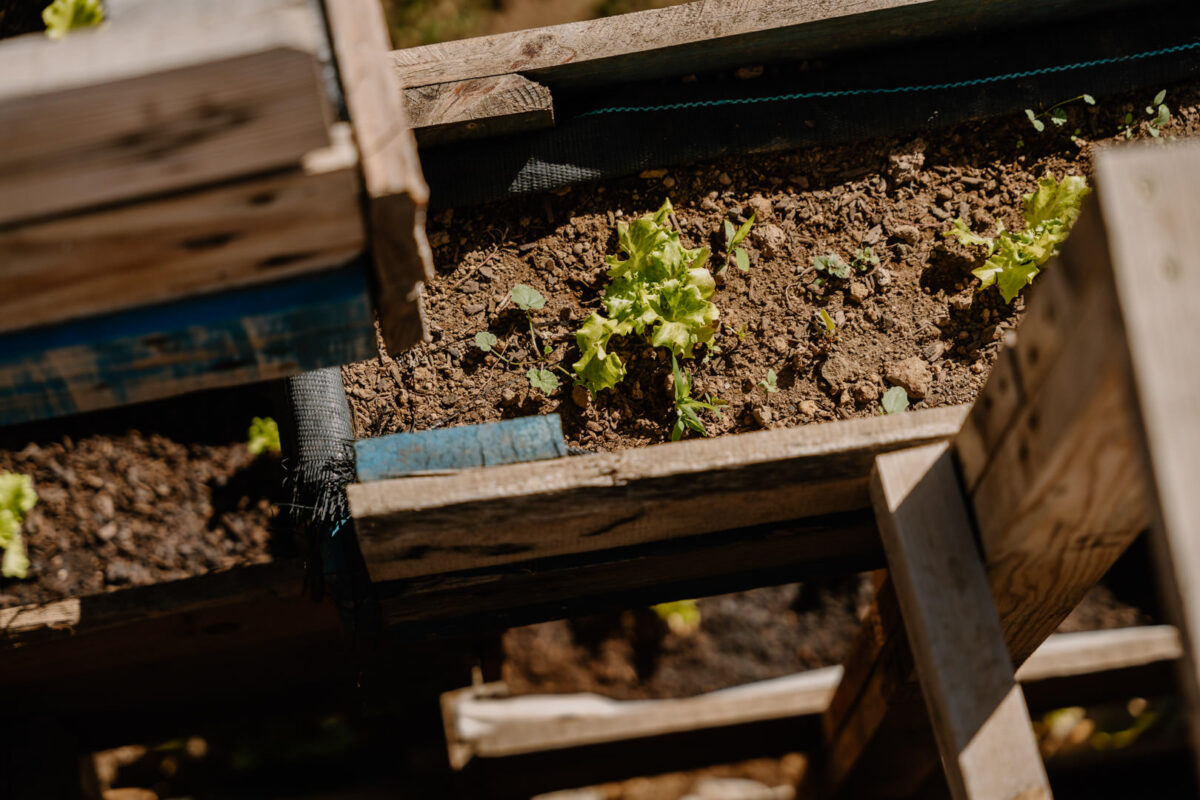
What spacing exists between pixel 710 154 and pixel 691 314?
1.77 feet

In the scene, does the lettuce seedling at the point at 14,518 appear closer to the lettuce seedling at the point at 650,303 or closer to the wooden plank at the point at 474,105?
the wooden plank at the point at 474,105

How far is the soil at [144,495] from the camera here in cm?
314

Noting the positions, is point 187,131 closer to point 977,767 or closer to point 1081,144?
point 977,767

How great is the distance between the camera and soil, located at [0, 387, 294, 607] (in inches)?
124

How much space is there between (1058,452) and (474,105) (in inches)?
67.9

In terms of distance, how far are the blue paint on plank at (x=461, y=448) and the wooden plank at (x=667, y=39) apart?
106cm

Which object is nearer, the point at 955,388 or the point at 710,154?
the point at 955,388

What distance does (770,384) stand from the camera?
7.80 feet

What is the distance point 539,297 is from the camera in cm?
239

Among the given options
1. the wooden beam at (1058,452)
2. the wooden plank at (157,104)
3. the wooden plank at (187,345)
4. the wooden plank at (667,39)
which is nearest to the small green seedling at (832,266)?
the wooden plank at (667,39)

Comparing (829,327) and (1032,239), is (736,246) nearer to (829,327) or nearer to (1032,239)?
(829,327)

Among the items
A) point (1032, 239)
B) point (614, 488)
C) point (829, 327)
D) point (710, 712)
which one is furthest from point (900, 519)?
point (710, 712)

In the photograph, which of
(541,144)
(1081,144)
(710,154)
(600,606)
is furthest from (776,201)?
(600,606)

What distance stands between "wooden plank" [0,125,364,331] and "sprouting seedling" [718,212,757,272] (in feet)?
4.43
